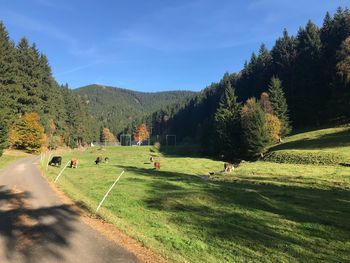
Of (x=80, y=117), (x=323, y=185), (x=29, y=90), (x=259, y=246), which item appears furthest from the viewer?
(x=80, y=117)

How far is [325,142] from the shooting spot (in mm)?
63750

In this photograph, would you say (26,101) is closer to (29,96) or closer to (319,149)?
(29,96)

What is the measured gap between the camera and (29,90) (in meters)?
84.8

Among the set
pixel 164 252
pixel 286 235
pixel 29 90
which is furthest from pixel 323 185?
pixel 29 90

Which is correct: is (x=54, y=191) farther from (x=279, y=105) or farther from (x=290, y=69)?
(x=290, y=69)

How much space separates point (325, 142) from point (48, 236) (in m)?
58.3

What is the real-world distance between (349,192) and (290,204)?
687cm

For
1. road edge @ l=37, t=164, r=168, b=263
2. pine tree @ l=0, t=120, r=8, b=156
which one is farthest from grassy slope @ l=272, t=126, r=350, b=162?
pine tree @ l=0, t=120, r=8, b=156

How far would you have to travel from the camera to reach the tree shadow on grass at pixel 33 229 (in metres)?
11.4

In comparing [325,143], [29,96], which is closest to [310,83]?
[325,143]

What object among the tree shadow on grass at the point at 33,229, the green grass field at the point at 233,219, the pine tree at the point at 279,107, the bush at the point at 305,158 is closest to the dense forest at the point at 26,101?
the green grass field at the point at 233,219

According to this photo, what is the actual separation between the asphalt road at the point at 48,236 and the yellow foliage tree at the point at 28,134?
5727 cm

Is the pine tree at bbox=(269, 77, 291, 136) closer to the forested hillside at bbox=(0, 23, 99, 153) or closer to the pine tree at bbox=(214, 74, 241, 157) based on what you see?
the pine tree at bbox=(214, 74, 241, 157)

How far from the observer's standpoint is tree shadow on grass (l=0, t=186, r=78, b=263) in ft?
37.3
